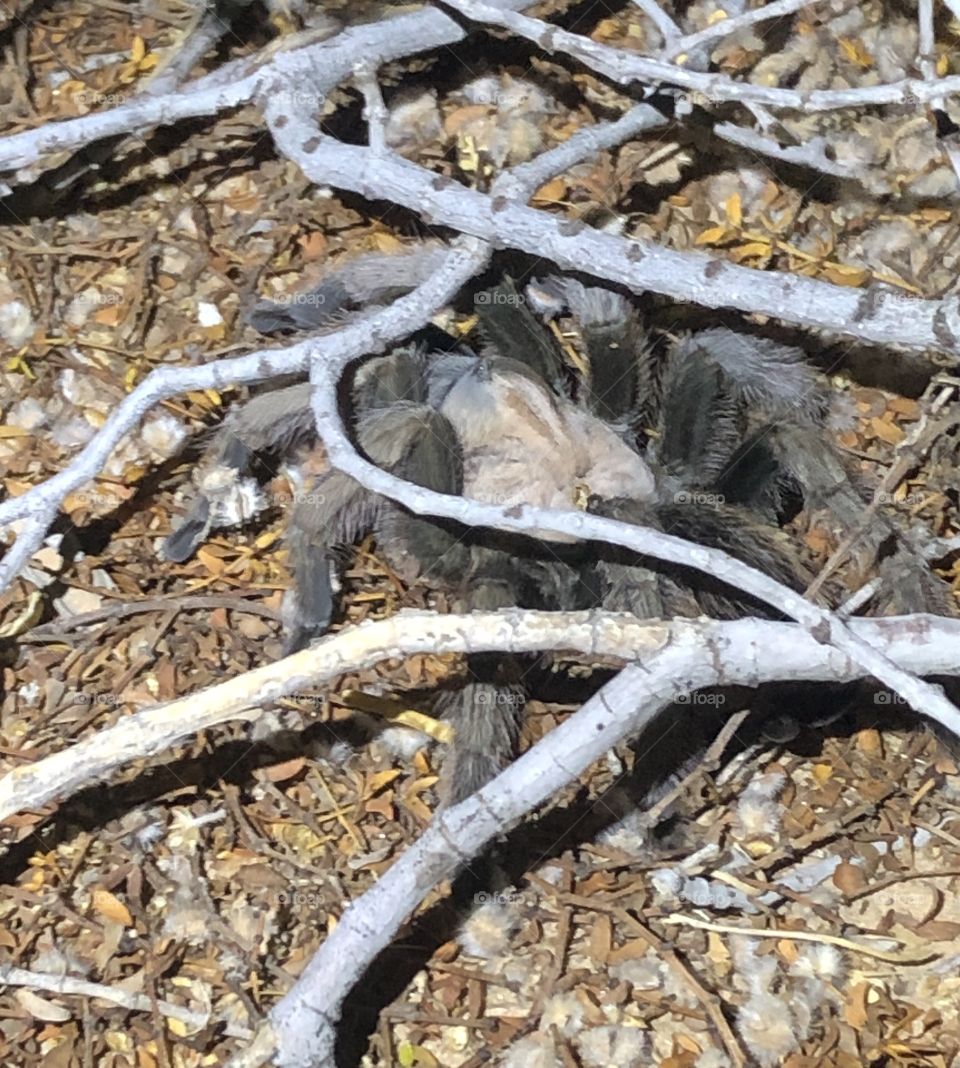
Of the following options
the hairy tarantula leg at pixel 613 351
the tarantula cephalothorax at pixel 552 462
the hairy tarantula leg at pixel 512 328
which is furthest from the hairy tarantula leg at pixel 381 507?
the hairy tarantula leg at pixel 613 351

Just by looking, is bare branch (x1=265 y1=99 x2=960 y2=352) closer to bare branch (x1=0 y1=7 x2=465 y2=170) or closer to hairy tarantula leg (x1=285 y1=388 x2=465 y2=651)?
bare branch (x1=0 y1=7 x2=465 y2=170)

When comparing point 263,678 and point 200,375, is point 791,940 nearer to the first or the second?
point 263,678

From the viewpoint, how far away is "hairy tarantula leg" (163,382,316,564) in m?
1.69

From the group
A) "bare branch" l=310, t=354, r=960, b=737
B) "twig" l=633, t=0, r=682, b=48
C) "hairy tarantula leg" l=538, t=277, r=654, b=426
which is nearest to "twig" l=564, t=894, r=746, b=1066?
"bare branch" l=310, t=354, r=960, b=737

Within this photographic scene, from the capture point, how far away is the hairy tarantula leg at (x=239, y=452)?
1.69 metres

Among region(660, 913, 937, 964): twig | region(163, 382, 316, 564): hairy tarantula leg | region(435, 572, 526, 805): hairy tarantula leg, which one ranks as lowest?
region(660, 913, 937, 964): twig

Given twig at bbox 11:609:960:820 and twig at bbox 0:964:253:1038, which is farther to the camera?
twig at bbox 0:964:253:1038

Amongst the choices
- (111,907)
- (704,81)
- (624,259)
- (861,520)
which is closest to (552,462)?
(624,259)

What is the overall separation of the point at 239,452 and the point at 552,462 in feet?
1.53

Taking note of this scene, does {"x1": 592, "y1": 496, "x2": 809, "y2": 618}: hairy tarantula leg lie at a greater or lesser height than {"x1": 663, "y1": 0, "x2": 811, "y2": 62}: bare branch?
lesser

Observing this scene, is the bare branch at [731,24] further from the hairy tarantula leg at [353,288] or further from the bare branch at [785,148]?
the hairy tarantula leg at [353,288]

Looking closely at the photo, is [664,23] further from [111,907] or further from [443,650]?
[111,907]

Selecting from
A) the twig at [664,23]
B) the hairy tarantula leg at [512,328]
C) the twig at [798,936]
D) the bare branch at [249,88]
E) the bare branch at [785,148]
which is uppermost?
the twig at [664,23]

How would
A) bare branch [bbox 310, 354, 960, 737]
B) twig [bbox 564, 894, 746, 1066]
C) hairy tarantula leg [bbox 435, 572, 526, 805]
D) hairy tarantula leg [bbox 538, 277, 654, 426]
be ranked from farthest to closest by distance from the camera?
1. hairy tarantula leg [bbox 538, 277, 654, 426]
2. hairy tarantula leg [bbox 435, 572, 526, 805]
3. twig [bbox 564, 894, 746, 1066]
4. bare branch [bbox 310, 354, 960, 737]
